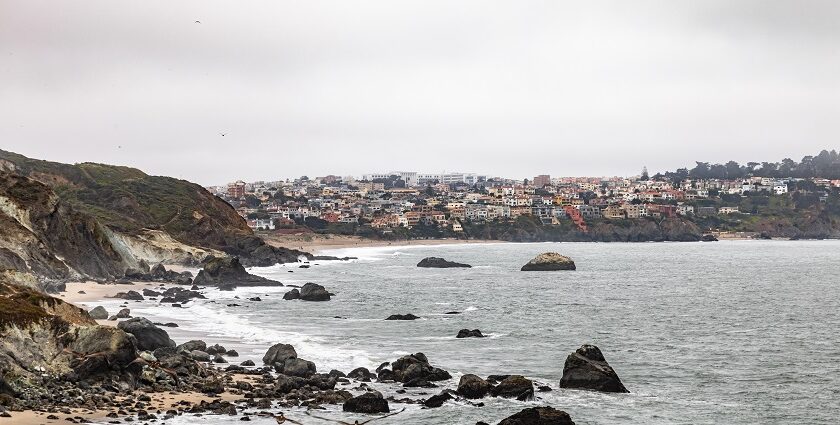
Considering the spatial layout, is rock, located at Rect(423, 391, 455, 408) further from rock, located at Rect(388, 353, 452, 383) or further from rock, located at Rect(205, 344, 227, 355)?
rock, located at Rect(205, 344, 227, 355)

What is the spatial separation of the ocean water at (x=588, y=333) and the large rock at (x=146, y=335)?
482cm

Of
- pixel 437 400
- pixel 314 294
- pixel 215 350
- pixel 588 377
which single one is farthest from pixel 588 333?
pixel 314 294

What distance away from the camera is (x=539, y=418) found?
3109 centimetres

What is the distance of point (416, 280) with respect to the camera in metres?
112

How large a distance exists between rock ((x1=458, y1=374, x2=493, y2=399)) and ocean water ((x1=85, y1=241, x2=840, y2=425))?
59cm

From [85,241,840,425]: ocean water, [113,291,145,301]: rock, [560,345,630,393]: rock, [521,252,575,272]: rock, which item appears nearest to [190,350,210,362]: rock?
[85,241,840,425]: ocean water

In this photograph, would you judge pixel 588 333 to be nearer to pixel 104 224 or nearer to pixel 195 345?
pixel 195 345

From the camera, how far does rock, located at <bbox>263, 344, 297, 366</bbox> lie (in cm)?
4341

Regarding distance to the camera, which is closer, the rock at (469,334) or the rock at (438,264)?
the rock at (469,334)

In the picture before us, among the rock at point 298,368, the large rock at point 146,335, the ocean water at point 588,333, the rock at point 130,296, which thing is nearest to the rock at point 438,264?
the ocean water at point 588,333

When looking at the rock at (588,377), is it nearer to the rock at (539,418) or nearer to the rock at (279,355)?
the rock at (539,418)

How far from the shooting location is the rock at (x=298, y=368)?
4079cm

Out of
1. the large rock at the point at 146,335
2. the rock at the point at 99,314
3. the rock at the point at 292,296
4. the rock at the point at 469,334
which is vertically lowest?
the rock at the point at 292,296

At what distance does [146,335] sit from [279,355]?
665 cm
